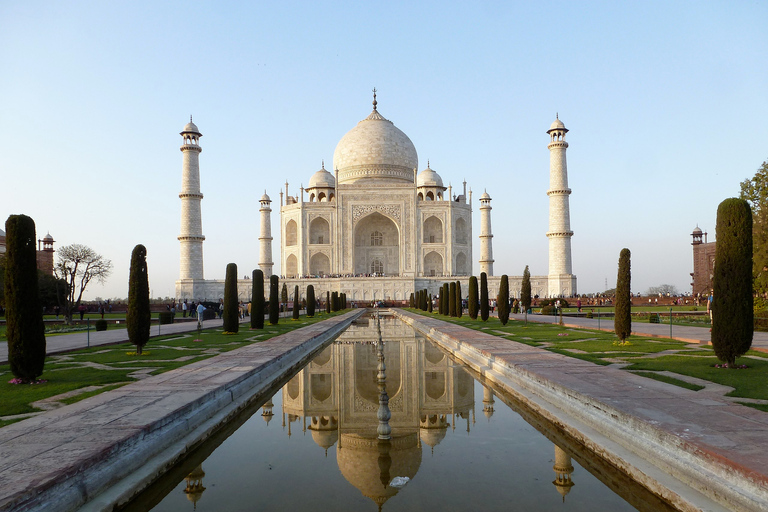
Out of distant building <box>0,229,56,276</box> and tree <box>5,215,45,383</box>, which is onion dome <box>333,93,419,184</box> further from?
tree <box>5,215,45,383</box>

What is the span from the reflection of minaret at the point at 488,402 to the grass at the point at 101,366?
332cm

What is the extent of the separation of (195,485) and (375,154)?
36.3 m

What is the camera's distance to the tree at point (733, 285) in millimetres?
5680

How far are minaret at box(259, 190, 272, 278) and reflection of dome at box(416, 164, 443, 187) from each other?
11.1m

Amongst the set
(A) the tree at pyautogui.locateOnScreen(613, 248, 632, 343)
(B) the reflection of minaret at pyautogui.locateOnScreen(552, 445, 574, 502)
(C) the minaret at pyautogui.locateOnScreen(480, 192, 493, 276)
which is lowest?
(B) the reflection of minaret at pyautogui.locateOnScreen(552, 445, 574, 502)

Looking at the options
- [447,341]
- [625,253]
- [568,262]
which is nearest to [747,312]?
[625,253]

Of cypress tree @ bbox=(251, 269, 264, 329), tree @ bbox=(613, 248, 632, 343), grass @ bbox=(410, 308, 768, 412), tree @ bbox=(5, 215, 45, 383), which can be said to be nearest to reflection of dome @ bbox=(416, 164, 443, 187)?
cypress tree @ bbox=(251, 269, 264, 329)

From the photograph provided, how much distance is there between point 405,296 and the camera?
3195cm

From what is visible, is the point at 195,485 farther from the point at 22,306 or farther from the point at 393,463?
the point at 22,306

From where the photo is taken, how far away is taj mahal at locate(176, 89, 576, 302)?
30781mm

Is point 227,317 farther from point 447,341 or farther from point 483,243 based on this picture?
point 483,243

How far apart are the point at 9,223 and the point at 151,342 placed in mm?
4991

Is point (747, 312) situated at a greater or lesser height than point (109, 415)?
greater

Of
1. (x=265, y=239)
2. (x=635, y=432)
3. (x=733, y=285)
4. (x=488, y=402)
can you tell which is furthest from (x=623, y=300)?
(x=265, y=239)
